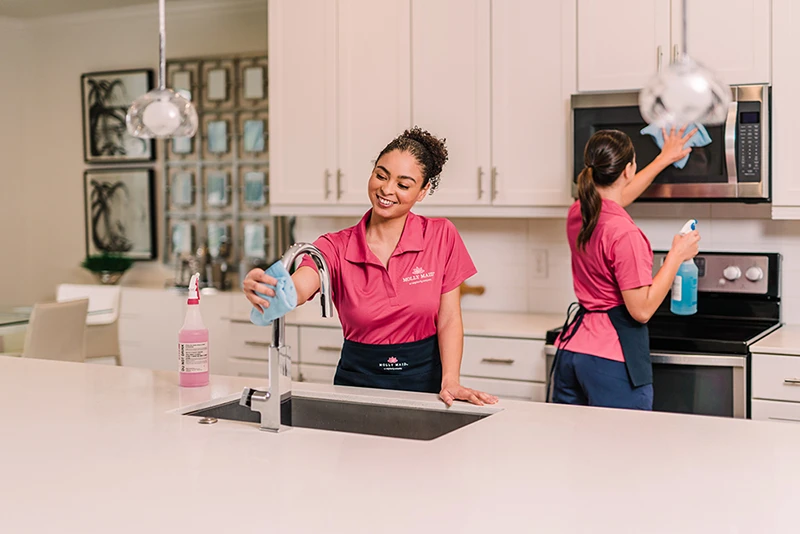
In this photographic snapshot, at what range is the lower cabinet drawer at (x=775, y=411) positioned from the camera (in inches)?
117

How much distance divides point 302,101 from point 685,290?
1817 millimetres

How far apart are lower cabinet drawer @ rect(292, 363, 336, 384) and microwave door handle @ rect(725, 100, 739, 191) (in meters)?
1.70

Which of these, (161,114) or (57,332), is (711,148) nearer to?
(161,114)

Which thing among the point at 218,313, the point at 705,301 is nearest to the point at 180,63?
the point at 218,313

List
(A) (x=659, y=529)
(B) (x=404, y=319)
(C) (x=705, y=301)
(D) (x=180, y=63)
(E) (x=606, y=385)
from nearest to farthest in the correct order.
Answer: (A) (x=659, y=529), (B) (x=404, y=319), (E) (x=606, y=385), (C) (x=705, y=301), (D) (x=180, y=63)

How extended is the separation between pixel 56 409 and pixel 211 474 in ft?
2.35

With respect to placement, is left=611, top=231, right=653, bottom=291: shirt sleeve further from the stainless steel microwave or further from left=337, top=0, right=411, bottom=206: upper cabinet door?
left=337, top=0, right=411, bottom=206: upper cabinet door

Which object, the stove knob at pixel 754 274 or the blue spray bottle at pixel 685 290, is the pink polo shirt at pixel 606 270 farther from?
the stove knob at pixel 754 274

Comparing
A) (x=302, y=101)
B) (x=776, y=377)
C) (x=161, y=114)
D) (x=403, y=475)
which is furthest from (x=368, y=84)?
(x=403, y=475)

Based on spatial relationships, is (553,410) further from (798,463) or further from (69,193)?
(69,193)

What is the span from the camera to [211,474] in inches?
62.4

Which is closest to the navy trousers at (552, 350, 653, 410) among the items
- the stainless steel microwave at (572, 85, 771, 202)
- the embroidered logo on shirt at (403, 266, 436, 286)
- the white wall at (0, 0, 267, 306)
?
the embroidered logo on shirt at (403, 266, 436, 286)

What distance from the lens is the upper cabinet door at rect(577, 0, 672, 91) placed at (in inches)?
135

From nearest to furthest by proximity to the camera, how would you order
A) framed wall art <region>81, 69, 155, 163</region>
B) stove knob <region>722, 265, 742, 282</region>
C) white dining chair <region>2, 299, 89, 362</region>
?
stove knob <region>722, 265, 742, 282</region>
white dining chair <region>2, 299, 89, 362</region>
framed wall art <region>81, 69, 155, 163</region>
